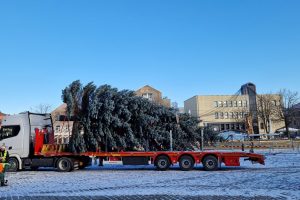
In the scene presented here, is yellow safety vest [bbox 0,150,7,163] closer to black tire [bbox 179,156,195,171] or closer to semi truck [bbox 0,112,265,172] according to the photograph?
semi truck [bbox 0,112,265,172]

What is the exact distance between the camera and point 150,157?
2133 cm

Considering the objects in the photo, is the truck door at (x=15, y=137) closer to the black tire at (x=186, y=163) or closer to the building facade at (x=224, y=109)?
the black tire at (x=186, y=163)

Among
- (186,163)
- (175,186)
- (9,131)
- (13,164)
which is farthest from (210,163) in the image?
(9,131)

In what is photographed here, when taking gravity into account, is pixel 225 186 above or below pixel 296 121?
below

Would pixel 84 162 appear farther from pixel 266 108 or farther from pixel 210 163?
pixel 266 108

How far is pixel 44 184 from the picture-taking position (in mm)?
15789

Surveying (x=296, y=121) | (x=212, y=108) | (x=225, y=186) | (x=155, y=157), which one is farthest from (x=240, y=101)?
(x=225, y=186)

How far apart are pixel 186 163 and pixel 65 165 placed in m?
6.97

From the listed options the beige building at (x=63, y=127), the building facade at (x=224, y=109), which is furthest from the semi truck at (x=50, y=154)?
the building facade at (x=224, y=109)

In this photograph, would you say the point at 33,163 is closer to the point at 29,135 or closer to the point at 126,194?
the point at 29,135

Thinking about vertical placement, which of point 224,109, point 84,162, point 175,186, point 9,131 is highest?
point 224,109

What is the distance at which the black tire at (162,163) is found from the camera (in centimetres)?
2111

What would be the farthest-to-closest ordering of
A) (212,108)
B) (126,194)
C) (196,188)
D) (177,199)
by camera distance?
(212,108)
(196,188)
(126,194)
(177,199)

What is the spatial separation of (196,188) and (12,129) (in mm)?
12730
